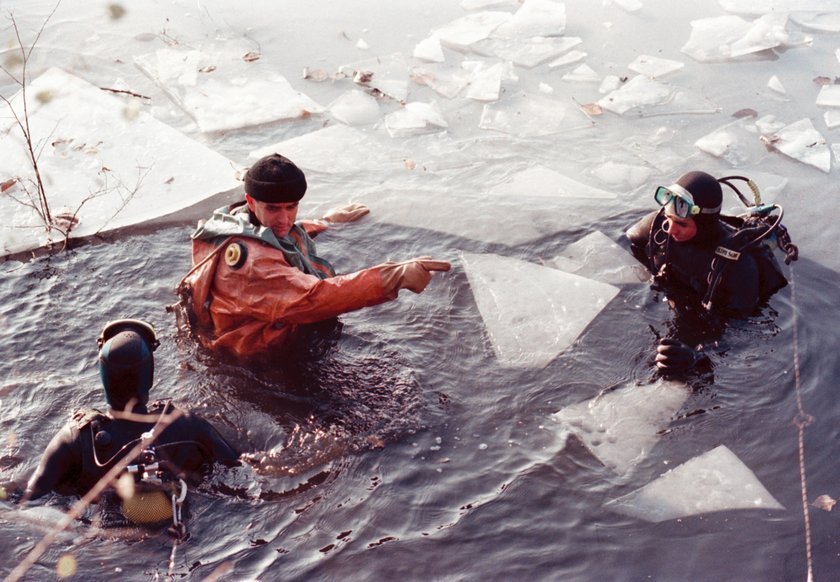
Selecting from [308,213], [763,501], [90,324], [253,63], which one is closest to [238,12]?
[253,63]

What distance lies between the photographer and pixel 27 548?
10.7 ft

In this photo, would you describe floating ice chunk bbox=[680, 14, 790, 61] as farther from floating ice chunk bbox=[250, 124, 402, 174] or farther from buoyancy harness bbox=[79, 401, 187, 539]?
buoyancy harness bbox=[79, 401, 187, 539]

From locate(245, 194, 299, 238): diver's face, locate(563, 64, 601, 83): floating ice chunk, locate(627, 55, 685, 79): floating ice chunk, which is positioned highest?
locate(245, 194, 299, 238): diver's face

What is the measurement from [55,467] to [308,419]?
122cm

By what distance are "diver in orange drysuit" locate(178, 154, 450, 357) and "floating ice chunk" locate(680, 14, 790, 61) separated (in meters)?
5.01

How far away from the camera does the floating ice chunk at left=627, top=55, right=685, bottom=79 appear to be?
7137mm

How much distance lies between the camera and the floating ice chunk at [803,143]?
598cm

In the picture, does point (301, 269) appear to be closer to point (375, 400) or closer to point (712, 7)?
point (375, 400)

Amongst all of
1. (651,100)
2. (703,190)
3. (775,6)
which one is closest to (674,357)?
(703,190)

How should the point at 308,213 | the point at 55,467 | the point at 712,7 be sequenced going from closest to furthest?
the point at 55,467 < the point at 308,213 < the point at 712,7

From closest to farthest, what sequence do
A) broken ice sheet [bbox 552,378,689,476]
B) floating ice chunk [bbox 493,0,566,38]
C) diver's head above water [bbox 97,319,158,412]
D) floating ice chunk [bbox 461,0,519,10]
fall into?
diver's head above water [bbox 97,319,158,412] → broken ice sheet [bbox 552,378,689,476] → floating ice chunk [bbox 493,0,566,38] → floating ice chunk [bbox 461,0,519,10]

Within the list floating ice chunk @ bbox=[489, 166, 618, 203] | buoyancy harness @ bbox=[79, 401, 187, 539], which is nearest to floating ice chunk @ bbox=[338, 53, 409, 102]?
floating ice chunk @ bbox=[489, 166, 618, 203]

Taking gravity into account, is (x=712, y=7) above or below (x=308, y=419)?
above

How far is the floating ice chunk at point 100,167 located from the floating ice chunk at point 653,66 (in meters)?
3.82
